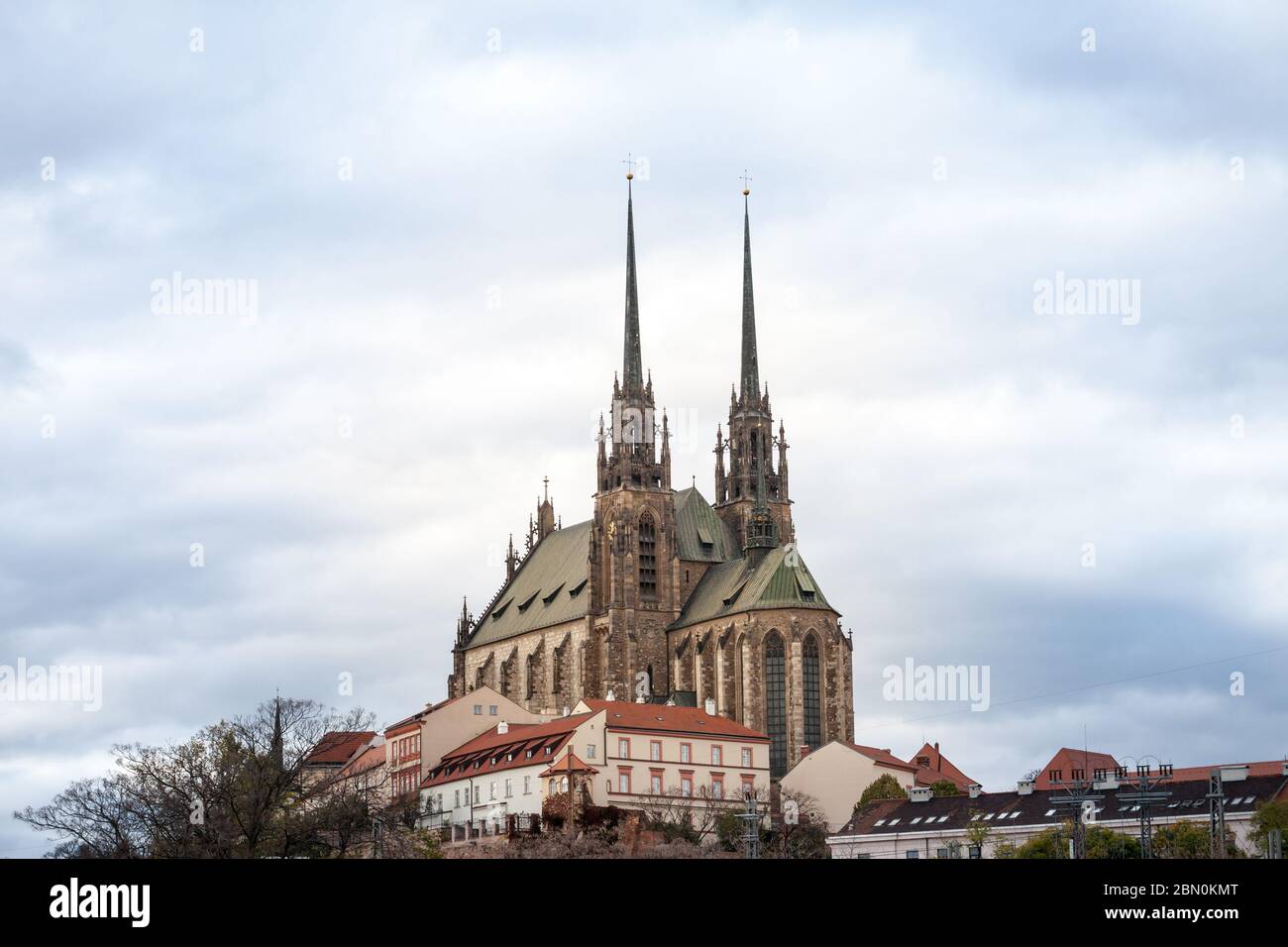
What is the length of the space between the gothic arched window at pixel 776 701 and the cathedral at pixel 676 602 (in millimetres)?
97

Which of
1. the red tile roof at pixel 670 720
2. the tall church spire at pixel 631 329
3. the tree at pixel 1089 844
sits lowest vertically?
the tree at pixel 1089 844

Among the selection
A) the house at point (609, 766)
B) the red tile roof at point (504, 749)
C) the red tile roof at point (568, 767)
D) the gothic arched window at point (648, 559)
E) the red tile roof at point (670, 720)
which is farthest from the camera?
the gothic arched window at point (648, 559)

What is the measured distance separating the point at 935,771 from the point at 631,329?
140 ft

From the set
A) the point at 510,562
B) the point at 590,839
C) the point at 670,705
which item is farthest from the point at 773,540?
the point at 590,839

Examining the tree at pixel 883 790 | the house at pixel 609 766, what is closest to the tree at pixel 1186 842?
the tree at pixel 883 790

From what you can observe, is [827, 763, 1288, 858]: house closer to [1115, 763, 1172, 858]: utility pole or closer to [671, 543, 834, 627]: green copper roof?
[1115, 763, 1172, 858]: utility pole

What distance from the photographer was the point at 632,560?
145750mm

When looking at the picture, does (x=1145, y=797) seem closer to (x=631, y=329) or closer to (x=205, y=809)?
(x=205, y=809)

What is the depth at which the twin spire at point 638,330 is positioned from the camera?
153250 millimetres

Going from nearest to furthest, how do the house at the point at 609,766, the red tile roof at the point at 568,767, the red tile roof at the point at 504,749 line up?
1. the red tile roof at the point at 568,767
2. the house at the point at 609,766
3. the red tile roof at the point at 504,749

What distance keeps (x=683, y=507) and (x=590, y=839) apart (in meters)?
55.5

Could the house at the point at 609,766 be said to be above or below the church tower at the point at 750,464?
below

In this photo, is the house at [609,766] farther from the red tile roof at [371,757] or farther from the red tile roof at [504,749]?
the red tile roof at [371,757]
